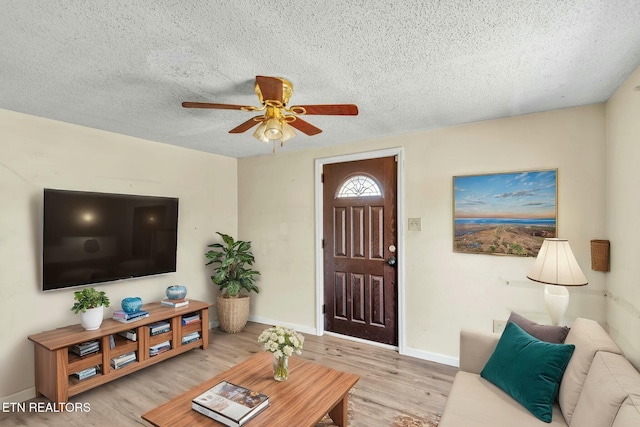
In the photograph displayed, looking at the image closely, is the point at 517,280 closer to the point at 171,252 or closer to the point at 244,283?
the point at 244,283

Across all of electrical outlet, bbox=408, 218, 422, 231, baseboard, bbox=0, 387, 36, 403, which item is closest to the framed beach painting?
electrical outlet, bbox=408, 218, 422, 231

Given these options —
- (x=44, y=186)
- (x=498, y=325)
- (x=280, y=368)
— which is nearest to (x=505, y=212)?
(x=498, y=325)

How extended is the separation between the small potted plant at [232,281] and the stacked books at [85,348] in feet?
4.69

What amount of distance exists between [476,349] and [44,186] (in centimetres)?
372

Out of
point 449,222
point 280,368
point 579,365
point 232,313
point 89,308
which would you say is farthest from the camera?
→ point 232,313

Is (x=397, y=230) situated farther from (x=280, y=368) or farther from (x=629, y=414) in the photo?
(x=629, y=414)

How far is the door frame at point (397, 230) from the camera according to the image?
11.2 ft

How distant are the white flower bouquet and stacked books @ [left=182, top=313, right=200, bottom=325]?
68.4 inches

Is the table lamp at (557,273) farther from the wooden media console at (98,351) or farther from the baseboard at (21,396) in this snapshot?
the baseboard at (21,396)

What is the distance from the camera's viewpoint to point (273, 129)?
199 cm

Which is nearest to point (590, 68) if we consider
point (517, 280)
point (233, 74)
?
point (517, 280)

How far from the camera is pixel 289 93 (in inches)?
84.5

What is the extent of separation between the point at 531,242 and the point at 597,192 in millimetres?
601

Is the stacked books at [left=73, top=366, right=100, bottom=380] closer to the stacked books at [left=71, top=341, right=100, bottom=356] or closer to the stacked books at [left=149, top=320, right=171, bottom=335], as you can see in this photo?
Answer: the stacked books at [left=71, top=341, right=100, bottom=356]
